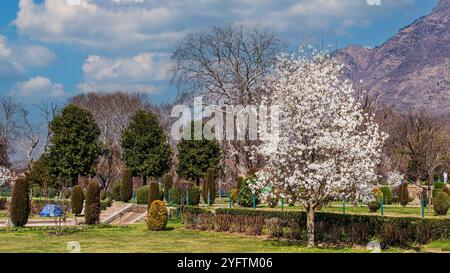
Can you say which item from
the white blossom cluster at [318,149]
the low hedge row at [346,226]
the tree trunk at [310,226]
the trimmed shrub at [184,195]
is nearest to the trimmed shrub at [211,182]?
the trimmed shrub at [184,195]

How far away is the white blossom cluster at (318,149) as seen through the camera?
1830 cm

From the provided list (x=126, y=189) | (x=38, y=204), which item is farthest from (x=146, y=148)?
(x=38, y=204)

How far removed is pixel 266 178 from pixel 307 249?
2685 mm

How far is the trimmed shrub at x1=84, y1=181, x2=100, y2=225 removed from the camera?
101 feet

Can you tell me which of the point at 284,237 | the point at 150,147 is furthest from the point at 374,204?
the point at 150,147

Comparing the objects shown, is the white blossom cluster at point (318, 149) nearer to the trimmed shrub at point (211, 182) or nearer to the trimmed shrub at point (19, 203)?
the trimmed shrub at point (19, 203)

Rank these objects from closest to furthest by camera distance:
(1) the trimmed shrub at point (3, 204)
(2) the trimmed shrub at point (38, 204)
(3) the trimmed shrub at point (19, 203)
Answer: (3) the trimmed shrub at point (19, 203) < (2) the trimmed shrub at point (38, 204) < (1) the trimmed shrub at point (3, 204)

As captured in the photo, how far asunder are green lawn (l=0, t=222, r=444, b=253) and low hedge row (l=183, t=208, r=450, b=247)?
1.92 feet

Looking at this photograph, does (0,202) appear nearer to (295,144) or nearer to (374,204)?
(374,204)

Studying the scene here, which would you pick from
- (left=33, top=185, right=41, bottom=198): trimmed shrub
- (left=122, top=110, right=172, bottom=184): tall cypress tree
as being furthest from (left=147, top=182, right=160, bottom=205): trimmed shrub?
(left=33, top=185, right=41, bottom=198): trimmed shrub

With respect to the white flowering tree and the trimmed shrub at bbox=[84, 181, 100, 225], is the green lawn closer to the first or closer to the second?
the white flowering tree

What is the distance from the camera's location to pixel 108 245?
20734 millimetres

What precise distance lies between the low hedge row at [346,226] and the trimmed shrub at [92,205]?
7445 millimetres

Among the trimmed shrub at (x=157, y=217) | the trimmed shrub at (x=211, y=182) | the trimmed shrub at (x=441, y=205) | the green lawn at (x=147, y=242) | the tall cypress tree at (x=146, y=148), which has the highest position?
the tall cypress tree at (x=146, y=148)
